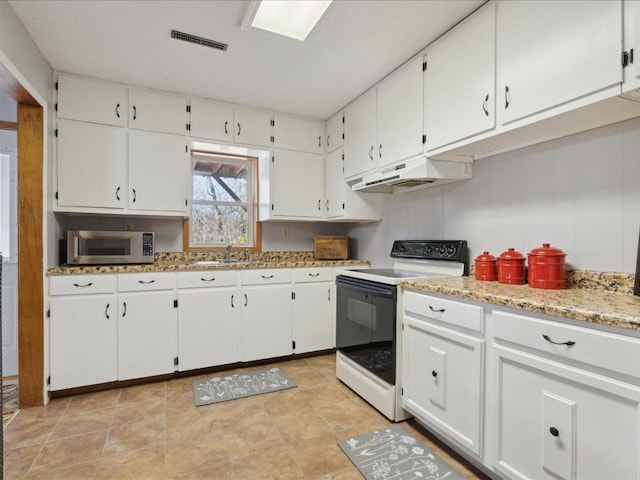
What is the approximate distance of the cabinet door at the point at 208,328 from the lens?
275 centimetres

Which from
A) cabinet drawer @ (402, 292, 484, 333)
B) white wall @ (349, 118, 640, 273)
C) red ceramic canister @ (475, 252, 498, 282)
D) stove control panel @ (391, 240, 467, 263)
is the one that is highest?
white wall @ (349, 118, 640, 273)

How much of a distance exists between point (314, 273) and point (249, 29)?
6.56 ft

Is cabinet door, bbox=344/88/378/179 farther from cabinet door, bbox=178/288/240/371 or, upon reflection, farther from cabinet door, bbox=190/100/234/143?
cabinet door, bbox=178/288/240/371

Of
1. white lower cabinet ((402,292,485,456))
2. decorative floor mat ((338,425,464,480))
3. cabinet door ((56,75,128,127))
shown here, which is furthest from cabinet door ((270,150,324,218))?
decorative floor mat ((338,425,464,480))

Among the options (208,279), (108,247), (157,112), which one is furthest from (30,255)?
(157,112)

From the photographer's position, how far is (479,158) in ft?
7.35

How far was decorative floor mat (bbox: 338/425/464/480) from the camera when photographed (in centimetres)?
161

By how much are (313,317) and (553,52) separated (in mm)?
2554

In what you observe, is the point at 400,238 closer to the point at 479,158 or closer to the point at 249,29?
the point at 479,158

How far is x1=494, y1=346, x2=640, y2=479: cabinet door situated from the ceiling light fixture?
193 cm

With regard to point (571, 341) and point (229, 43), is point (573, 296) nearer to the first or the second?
point (571, 341)

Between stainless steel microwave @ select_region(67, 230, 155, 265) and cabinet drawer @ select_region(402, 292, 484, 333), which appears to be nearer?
cabinet drawer @ select_region(402, 292, 484, 333)

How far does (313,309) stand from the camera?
3215 millimetres

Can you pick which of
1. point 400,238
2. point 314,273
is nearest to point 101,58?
point 314,273
